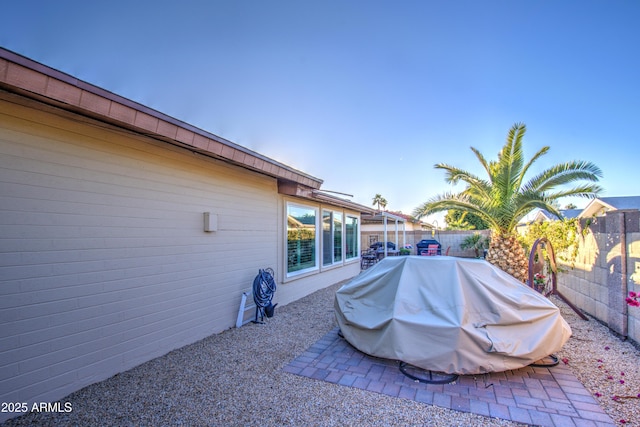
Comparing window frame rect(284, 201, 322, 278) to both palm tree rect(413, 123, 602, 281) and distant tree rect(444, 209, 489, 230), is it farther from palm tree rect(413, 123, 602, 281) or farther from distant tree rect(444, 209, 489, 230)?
distant tree rect(444, 209, 489, 230)

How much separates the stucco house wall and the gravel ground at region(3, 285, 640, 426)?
36 centimetres

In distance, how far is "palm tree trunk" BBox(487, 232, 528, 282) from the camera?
7654mm

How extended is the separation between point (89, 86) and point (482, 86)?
906cm

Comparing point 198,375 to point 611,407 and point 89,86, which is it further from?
point 611,407

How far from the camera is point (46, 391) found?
2.63m

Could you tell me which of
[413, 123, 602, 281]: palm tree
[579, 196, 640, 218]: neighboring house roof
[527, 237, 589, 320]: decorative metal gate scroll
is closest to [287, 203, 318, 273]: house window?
[413, 123, 602, 281]: palm tree

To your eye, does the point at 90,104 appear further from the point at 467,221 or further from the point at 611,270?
the point at 467,221

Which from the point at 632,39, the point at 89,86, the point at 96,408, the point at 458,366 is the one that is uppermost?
the point at 632,39

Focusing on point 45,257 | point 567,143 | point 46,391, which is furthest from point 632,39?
point 46,391

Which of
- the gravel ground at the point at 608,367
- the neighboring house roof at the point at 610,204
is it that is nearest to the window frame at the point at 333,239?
the gravel ground at the point at 608,367

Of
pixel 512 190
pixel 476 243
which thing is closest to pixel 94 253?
pixel 512 190

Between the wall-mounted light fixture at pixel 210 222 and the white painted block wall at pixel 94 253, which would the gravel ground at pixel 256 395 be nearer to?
the white painted block wall at pixel 94 253

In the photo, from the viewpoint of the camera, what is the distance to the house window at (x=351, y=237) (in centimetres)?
1057

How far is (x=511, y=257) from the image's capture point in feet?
25.3
